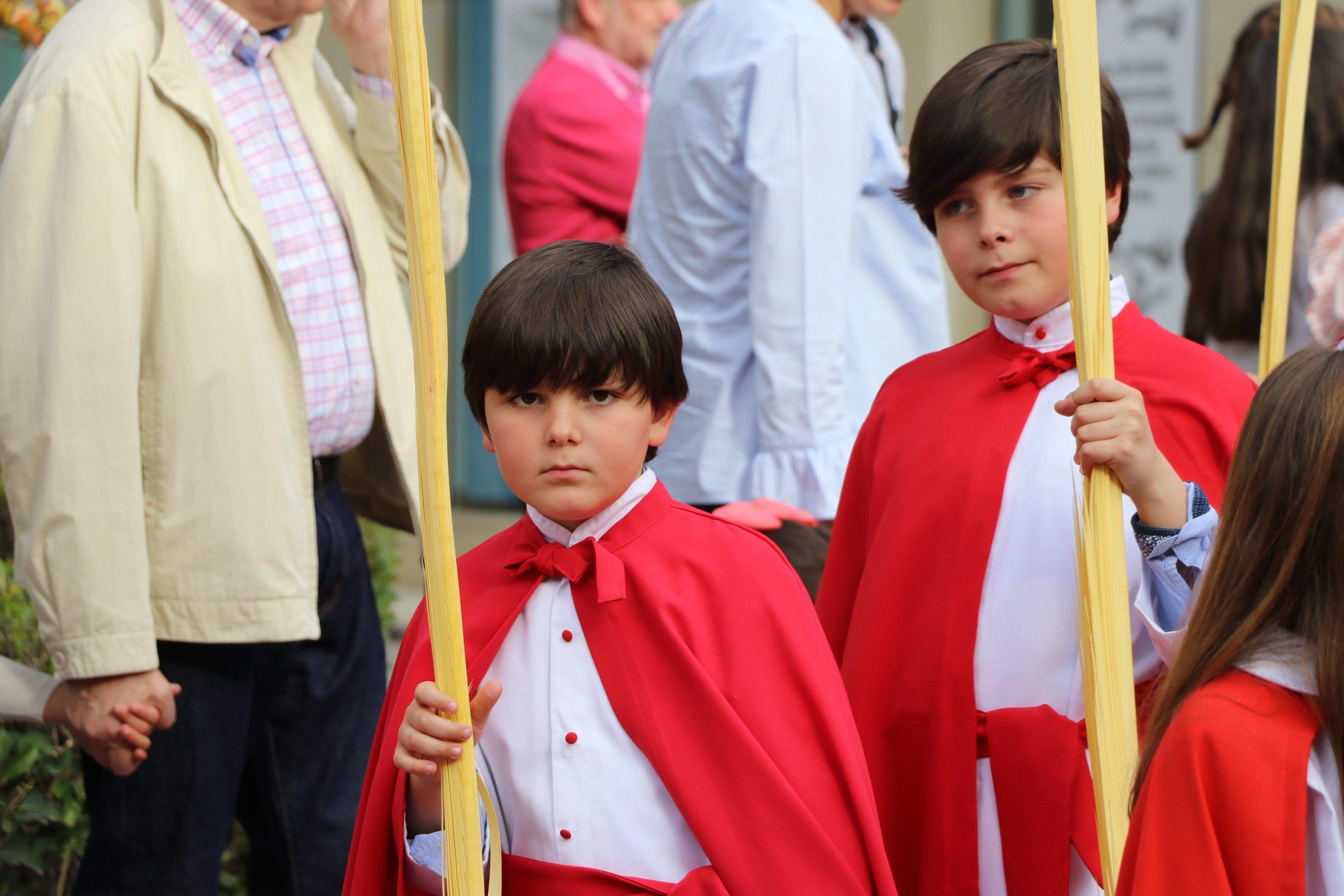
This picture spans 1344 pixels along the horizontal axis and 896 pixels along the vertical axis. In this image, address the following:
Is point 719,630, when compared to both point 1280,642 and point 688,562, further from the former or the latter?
point 1280,642

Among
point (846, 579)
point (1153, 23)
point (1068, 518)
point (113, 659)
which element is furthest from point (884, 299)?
point (1153, 23)

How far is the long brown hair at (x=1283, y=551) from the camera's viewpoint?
4.61ft

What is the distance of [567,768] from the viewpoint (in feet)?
5.55

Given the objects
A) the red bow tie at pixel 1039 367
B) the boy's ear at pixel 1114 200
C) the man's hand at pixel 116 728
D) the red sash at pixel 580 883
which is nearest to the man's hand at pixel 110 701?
the man's hand at pixel 116 728

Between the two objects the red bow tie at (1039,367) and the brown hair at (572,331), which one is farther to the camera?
the red bow tie at (1039,367)

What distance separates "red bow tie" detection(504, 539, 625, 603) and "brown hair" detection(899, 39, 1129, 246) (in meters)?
0.72

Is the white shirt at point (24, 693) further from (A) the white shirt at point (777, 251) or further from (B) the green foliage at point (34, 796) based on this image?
(A) the white shirt at point (777, 251)

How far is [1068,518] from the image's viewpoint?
195cm

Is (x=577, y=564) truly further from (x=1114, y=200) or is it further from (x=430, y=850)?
(x=1114, y=200)

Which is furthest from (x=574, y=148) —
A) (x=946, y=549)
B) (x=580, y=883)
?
(x=580, y=883)

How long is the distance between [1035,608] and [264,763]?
1458 mm

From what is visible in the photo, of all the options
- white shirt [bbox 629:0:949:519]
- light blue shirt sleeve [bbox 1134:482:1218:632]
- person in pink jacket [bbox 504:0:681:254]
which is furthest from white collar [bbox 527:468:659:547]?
person in pink jacket [bbox 504:0:681:254]

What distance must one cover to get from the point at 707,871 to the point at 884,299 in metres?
1.57

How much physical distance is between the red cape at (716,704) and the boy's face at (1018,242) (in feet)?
1.63
